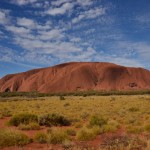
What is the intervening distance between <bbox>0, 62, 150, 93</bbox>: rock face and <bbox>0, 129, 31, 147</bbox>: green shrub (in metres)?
88.4

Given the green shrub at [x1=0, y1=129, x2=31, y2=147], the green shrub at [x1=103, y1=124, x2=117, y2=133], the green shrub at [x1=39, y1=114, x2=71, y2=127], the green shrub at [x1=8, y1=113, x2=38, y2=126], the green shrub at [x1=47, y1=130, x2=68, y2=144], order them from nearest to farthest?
the green shrub at [x1=0, y1=129, x2=31, y2=147] < the green shrub at [x1=47, y1=130, x2=68, y2=144] < the green shrub at [x1=103, y1=124, x2=117, y2=133] < the green shrub at [x1=8, y1=113, x2=38, y2=126] < the green shrub at [x1=39, y1=114, x2=71, y2=127]

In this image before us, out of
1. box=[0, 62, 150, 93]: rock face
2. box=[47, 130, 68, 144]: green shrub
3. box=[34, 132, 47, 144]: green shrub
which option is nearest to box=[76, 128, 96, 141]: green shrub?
box=[47, 130, 68, 144]: green shrub

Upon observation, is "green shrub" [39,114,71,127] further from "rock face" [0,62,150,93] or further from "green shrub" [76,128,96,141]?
"rock face" [0,62,150,93]

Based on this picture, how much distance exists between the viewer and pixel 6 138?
9.15 meters

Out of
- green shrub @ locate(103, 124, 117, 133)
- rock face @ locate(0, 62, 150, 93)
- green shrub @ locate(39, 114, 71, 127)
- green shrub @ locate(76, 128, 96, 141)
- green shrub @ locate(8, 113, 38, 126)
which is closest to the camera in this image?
green shrub @ locate(76, 128, 96, 141)

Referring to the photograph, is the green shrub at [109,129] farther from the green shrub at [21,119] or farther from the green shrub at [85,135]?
the green shrub at [21,119]

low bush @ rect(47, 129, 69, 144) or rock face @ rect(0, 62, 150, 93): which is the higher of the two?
rock face @ rect(0, 62, 150, 93)

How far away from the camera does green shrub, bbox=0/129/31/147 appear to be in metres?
8.96

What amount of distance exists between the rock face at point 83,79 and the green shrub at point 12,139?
88.4 meters

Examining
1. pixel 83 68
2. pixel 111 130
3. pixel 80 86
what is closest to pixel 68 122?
pixel 111 130

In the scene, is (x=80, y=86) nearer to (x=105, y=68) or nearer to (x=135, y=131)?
(x=105, y=68)

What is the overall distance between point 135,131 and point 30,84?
333 ft

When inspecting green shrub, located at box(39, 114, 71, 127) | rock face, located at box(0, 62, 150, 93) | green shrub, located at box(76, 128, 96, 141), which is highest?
rock face, located at box(0, 62, 150, 93)

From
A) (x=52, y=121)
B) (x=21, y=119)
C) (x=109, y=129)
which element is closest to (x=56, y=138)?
(x=109, y=129)
